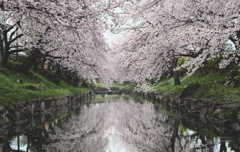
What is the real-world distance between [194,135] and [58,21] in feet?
18.6

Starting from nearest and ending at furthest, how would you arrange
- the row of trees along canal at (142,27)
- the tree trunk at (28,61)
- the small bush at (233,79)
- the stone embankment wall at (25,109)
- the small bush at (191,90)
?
the row of trees along canal at (142,27) → the stone embankment wall at (25,109) → the small bush at (233,79) → the small bush at (191,90) → the tree trunk at (28,61)

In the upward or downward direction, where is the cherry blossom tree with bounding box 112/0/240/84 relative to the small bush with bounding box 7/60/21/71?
upward

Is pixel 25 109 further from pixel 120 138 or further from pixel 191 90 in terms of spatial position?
pixel 191 90

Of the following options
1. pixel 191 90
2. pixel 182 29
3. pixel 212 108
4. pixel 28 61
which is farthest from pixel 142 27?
pixel 28 61

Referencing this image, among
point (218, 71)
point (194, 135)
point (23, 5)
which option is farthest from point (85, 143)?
point (218, 71)

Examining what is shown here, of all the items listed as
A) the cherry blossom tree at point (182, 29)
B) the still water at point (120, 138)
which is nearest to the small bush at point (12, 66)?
the cherry blossom tree at point (182, 29)

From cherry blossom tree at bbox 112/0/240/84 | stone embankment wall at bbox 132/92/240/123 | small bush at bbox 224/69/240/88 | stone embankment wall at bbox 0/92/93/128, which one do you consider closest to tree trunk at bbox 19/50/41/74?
stone embankment wall at bbox 0/92/93/128

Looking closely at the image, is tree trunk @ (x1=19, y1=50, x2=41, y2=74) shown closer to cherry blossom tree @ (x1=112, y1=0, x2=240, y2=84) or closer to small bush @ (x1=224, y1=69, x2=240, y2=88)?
cherry blossom tree @ (x1=112, y1=0, x2=240, y2=84)

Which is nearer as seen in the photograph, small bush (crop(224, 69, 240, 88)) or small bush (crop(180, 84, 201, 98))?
small bush (crop(224, 69, 240, 88))

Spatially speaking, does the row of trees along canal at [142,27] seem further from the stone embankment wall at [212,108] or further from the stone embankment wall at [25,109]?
the stone embankment wall at [25,109]

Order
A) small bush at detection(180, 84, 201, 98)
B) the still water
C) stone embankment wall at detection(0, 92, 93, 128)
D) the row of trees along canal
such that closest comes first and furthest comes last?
the still water < the row of trees along canal < stone embankment wall at detection(0, 92, 93, 128) < small bush at detection(180, 84, 201, 98)

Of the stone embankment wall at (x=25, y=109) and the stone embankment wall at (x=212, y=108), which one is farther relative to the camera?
the stone embankment wall at (x=25, y=109)

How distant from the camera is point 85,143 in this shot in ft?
19.0

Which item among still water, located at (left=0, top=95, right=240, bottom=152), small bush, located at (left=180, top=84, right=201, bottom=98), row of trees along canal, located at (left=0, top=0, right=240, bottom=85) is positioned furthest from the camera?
small bush, located at (left=180, top=84, right=201, bottom=98)
